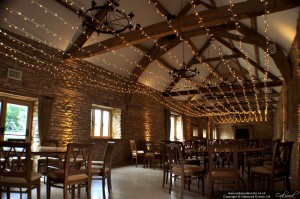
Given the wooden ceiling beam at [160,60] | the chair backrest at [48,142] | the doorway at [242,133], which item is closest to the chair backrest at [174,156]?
the chair backrest at [48,142]

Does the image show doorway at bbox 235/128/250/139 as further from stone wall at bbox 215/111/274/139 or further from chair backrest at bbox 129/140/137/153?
chair backrest at bbox 129/140/137/153

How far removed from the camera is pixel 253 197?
3.46 meters

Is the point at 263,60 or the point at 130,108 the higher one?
the point at 263,60

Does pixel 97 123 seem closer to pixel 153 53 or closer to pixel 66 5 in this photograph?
pixel 153 53

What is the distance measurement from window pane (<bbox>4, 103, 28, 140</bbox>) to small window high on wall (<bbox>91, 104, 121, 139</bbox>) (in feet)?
7.76

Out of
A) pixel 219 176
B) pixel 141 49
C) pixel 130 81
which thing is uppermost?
pixel 141 49

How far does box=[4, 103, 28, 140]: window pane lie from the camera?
557cm

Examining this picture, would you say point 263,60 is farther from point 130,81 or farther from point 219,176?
point 219,176

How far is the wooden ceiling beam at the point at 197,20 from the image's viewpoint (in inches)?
163

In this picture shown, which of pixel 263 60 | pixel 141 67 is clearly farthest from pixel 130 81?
pixel 263 60

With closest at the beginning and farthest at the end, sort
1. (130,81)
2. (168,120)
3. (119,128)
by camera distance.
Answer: (119,128), (130,81), (168,120)

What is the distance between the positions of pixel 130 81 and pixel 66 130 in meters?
3.48

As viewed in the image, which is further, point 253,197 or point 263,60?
A: point 263,60

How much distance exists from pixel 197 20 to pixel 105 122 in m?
5.17
